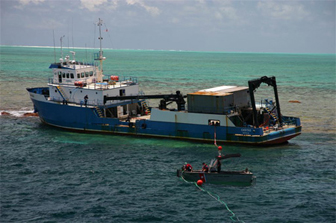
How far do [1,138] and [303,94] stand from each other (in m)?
60.7

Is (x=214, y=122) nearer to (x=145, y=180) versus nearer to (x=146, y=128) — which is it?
(x=146, y=128)

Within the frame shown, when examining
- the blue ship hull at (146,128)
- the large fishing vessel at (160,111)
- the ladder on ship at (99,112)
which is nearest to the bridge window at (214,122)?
the large fishing vessel at (160,111)

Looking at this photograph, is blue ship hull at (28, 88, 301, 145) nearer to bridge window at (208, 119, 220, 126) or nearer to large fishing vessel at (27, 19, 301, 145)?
large fishing vessel at (27, 19, 301, 145)

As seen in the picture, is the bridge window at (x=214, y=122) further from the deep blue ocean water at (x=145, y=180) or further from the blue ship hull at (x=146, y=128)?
the deep blue ocean water at (x=145, y=180)

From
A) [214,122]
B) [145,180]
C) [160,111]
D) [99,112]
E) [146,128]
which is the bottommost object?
[145,180]

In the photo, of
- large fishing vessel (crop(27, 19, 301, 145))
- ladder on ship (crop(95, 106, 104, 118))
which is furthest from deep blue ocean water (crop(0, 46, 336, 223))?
ladder on ship (crop(95, 106, 104, 118))

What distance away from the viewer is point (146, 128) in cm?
4822

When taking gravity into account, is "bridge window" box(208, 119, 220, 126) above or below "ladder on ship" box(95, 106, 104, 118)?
below

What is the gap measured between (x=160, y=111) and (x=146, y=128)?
268cm

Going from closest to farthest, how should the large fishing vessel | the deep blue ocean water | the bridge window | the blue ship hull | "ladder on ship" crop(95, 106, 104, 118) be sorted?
1. the deep blue ocean water
2. the blue ship hull
3. the large fishing vessel
4. the bridge window
5. "ladder on ship" crop(95, 106, 104, 118)

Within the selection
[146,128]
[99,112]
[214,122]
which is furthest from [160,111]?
[99,112]

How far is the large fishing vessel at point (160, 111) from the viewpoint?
44750 millimetres

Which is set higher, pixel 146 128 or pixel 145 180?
pixel 146 128

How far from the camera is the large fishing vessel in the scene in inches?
1762
